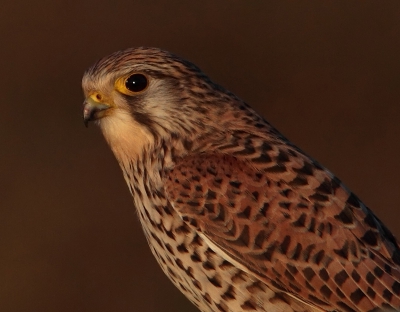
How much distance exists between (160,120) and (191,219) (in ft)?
2.12

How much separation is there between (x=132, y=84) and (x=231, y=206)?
86 cm

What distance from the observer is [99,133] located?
10.1 meters

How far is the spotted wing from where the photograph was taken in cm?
542

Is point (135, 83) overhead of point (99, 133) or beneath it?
overhead

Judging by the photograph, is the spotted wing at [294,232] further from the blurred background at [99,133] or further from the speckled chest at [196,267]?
the blurred background at [99,133]

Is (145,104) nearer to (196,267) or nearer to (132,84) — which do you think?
(132,84)

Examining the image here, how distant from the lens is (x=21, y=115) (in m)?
14.1

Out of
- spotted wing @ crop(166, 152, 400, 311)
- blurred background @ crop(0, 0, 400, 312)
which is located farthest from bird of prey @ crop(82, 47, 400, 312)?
blurred background @ crop(0, 0, 400, 312)

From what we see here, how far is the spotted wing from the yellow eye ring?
0.54m

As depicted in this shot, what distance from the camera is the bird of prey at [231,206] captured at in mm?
5422

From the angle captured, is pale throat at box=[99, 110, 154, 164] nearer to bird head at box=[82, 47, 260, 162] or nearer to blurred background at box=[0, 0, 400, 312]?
bird head at box=[82, 47, 260, 162]

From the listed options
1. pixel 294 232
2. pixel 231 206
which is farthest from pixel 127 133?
pixel 294 232

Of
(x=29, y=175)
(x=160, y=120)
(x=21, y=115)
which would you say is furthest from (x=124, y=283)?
(x=160, y=120)

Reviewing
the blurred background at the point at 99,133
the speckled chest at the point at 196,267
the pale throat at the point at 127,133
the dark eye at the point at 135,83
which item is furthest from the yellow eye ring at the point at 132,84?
the blurred background at the point at 99,133
